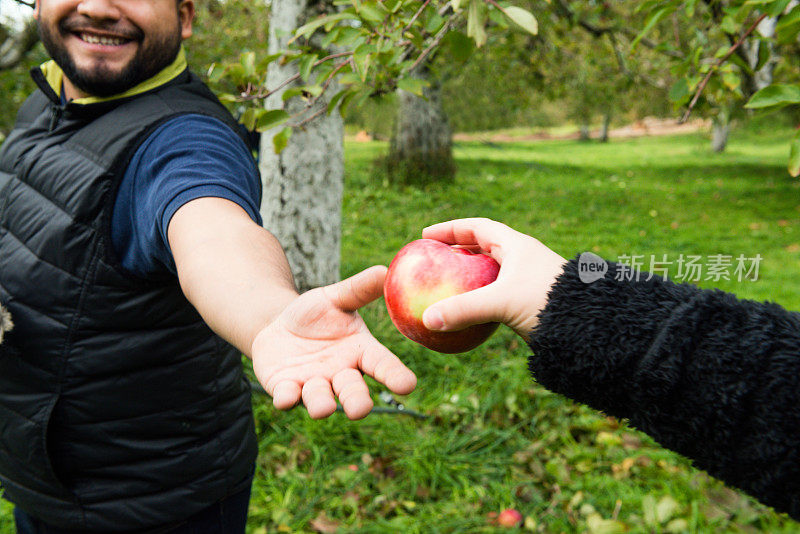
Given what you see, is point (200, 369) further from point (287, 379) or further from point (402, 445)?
point (402, 445)

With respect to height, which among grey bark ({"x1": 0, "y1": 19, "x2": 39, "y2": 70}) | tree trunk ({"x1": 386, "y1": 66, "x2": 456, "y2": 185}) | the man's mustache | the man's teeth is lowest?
tree trunk ({"x1": 386, "y1": 66, "x2": 456, "y2": 185})

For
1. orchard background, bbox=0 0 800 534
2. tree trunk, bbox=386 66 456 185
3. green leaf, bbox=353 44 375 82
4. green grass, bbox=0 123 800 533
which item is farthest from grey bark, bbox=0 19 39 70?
tree trunk, bbox=386 66 456 185

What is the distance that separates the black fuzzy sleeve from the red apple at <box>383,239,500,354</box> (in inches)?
6.6

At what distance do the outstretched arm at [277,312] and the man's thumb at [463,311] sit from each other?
0.28 feet

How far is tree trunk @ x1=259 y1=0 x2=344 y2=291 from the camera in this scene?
3.21 m

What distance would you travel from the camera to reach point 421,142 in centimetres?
912

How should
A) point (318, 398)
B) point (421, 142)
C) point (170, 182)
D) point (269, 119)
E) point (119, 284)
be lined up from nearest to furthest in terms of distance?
point (318, 398) < point (170, 182) < point (119, 284) < point (269, 119) < point (421, 142)

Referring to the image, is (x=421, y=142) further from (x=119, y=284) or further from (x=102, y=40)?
(x=119, y=284)

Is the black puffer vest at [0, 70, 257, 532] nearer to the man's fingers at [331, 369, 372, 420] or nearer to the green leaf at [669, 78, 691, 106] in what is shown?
the man's fingers at [331, 369, 372, 420]

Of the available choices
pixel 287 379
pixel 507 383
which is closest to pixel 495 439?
pixel 507 383

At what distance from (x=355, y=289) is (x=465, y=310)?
0.17 meters

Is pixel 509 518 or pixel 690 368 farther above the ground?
pixel 690 368

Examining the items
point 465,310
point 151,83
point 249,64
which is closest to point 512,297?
point 465,310

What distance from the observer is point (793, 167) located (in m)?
1.38
